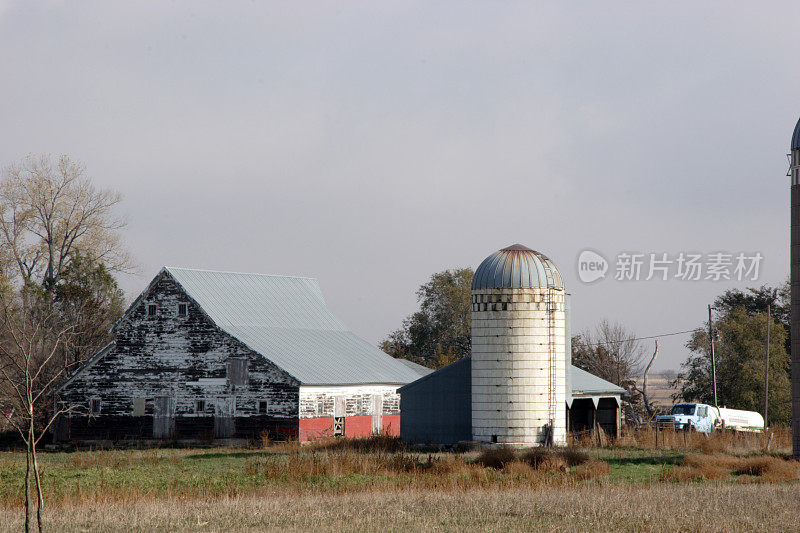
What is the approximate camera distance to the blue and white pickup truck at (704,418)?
4634 cm

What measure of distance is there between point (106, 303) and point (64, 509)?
35.0 meters

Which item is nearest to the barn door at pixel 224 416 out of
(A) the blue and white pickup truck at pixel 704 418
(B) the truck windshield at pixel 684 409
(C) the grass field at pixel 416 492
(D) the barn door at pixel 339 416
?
(D) the barn door at pixel 339 416

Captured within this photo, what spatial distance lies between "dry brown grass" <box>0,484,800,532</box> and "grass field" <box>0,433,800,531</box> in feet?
0.11

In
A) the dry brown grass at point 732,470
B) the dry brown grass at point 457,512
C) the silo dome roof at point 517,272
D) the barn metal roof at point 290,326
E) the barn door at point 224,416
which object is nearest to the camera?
the dry brown grass at point 457,512

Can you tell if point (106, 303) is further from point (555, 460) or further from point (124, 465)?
point (555, 460)

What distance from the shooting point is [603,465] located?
25.6 metres

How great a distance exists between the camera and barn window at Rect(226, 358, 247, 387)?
130 ft

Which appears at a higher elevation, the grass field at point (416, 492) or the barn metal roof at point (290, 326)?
the barn metal roof at point (290, 326)

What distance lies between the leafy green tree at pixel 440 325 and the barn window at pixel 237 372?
3330cm

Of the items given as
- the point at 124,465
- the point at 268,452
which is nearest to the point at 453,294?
the point at 268,452

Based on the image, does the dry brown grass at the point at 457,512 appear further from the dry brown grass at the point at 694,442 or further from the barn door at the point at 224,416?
the barn door at the point at 224,416

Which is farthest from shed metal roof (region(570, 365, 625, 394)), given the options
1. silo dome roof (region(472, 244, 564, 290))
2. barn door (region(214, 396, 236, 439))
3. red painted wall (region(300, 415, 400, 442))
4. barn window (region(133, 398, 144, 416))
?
barn window (region(133, 398, 144, 416))

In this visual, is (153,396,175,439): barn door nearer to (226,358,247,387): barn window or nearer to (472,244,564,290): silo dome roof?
(226,358,247,387): barn window

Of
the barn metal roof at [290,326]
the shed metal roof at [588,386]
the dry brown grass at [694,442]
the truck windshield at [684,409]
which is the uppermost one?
the barn metal roof at [290,326]
